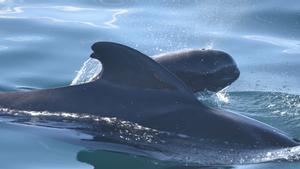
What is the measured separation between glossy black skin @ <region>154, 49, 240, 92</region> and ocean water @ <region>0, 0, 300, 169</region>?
224 mm

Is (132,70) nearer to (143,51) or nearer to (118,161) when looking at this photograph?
(118,161)

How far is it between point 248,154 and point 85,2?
32.5 ft

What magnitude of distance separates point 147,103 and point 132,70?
350mm

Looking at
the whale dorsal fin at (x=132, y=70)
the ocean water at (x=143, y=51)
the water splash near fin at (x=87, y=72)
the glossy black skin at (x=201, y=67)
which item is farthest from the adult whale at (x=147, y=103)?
the water splash near fin at (x=87, y=72)

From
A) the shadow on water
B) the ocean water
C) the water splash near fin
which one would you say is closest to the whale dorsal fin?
the ocean water

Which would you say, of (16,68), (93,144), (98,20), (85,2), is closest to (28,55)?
(16,68)

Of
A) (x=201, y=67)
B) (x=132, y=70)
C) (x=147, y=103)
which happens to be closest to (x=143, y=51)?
(x=201, y=67)

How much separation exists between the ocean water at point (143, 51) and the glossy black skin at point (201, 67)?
0.22 metres

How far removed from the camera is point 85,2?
662 inches

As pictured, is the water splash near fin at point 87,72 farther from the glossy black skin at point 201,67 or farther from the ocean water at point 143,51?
the glossy black skin at point 201,67

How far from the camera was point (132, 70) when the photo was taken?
307 inches

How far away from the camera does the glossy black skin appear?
9.07m

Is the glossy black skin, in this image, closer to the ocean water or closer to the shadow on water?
the ocean water

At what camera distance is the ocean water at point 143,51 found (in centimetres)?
759
